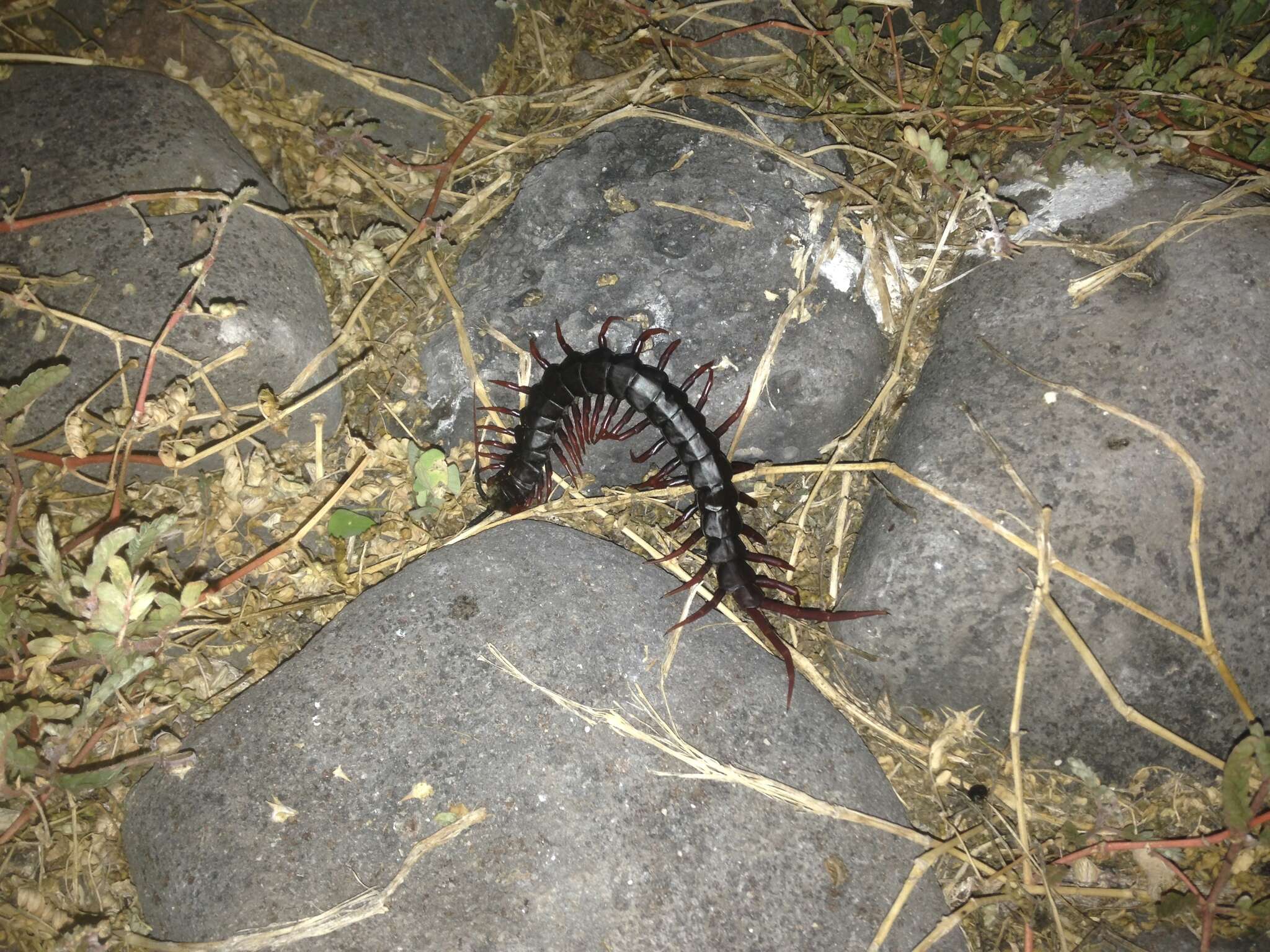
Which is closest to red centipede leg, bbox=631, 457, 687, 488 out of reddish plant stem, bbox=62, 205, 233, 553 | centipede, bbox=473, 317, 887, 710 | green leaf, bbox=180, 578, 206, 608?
centipede, bbox=473, 317, 887, 710

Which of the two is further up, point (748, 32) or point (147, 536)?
point (748, 32)

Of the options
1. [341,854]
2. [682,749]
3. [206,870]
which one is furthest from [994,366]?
[206,870]

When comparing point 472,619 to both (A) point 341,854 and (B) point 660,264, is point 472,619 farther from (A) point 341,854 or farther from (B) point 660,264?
(B) point 660,264

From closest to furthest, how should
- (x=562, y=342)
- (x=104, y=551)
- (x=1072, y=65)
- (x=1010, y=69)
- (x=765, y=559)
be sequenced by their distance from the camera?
1. (x=104, y=551)
2. (x=765, y=559)
3. (x=562, y=342)
4. (x=1072, y=65)
5. (x=1010, y=69)

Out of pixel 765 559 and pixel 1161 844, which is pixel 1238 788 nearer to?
pixel 1161 844

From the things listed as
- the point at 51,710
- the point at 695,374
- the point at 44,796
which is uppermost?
the point at 695,374

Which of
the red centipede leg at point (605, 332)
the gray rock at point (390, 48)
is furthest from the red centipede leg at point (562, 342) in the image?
the gray rock at point (390, 48)

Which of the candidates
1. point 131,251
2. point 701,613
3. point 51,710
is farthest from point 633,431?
point 51,710

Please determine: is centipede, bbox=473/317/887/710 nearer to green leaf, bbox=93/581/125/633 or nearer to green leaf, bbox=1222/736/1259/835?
green leaf, bbox=1222/736/1259/835

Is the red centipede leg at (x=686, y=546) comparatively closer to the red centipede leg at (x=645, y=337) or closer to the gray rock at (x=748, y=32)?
the red centipede leg at (x=645, y=337)
